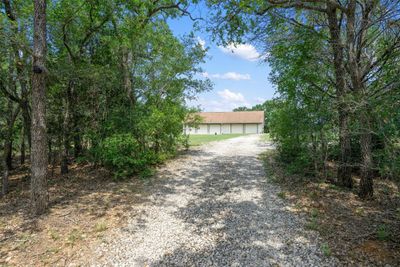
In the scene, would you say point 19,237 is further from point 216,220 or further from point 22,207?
point 216,220

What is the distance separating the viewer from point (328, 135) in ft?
19.5

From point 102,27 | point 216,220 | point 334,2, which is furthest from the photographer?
point 102,27

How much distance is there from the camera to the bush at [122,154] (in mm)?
6953

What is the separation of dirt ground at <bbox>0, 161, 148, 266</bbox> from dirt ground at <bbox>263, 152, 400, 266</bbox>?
3.87m

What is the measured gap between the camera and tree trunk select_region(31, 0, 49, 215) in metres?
4.72

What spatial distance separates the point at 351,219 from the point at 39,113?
6599mm

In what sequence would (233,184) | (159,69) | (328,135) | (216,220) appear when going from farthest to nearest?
1. (159,69)
2. (233,184)
3. (328,135)
4. (216,220)

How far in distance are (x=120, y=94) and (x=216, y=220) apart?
19.0 ft

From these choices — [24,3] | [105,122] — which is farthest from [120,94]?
[24,3]

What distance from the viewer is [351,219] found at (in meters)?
4.43

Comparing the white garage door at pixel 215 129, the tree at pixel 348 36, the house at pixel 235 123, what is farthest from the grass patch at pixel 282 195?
the white garage door at pixel 215 129

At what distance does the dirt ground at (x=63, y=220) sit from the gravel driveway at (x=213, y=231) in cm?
40

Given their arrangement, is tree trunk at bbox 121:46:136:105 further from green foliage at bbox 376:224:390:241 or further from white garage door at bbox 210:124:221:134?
white garage door at bbox 210:124:221:134

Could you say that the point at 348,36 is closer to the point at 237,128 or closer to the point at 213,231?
the point at 213,231
